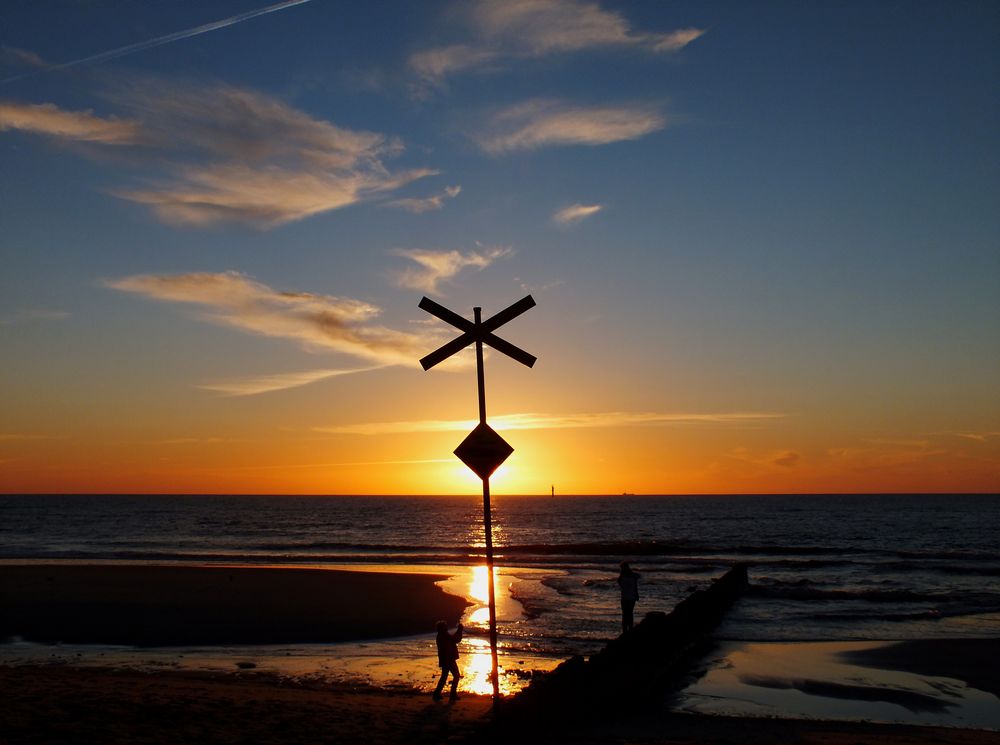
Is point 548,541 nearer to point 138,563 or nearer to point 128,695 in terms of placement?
point 138,563

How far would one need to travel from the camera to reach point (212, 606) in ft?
84.4

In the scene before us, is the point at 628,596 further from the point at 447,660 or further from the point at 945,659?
the point at 945,659

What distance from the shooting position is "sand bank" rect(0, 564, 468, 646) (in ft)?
69.1

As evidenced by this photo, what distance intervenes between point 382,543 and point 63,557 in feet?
82.4

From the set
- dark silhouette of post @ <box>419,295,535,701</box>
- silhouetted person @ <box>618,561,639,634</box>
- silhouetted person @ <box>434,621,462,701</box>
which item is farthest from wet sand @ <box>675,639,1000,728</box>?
dark silhouette of post @ <box>419,295,535,701</box>

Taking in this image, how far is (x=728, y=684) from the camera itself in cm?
1545

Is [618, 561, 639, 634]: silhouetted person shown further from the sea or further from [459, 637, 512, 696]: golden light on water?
[459, 637, 512, 696]: golden light on water

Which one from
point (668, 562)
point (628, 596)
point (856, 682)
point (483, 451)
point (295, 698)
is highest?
point (483, 451)

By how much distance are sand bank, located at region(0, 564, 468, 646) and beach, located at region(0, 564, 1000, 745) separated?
121 millimetres

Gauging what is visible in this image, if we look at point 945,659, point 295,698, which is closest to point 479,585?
point 945,659

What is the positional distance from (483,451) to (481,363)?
40.9 inches

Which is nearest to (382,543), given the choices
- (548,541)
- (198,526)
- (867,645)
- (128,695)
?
(548,541)

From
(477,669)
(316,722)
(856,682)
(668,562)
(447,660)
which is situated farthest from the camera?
(668,562)

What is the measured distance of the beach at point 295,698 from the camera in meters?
10.8
